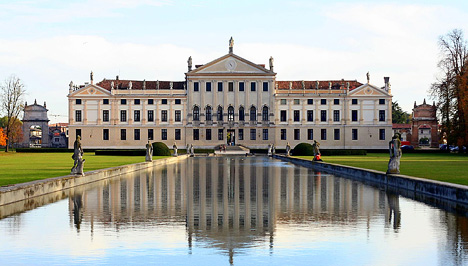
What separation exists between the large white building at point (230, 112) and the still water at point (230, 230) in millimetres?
65524

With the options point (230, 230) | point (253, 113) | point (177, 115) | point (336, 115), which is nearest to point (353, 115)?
point (336, 115)

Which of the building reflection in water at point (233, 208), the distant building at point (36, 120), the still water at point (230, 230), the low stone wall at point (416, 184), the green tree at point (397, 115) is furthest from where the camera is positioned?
the green tree at point (397, 115)

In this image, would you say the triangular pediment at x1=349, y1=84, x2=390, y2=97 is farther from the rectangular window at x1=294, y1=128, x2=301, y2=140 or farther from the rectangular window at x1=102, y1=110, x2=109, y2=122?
the rectangular window at x1=102, y1=110, x2=109, y2=122

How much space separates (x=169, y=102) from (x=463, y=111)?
40.3 metres

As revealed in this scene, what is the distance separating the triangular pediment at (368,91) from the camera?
81.8 meters

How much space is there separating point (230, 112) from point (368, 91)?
18811 mm

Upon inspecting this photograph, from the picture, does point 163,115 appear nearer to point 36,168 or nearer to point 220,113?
point 220,113

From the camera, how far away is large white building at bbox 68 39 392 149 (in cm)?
8125

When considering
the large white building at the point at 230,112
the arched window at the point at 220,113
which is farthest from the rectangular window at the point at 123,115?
the arched window at the point at 220,113

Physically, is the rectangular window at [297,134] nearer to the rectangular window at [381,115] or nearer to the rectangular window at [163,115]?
the rectangular window at [381,115]

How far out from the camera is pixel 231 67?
265ft

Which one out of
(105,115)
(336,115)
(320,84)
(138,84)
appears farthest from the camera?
(320,84)

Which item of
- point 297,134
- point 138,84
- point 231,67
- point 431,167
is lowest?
point 431,167

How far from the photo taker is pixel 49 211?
12.3 metres
